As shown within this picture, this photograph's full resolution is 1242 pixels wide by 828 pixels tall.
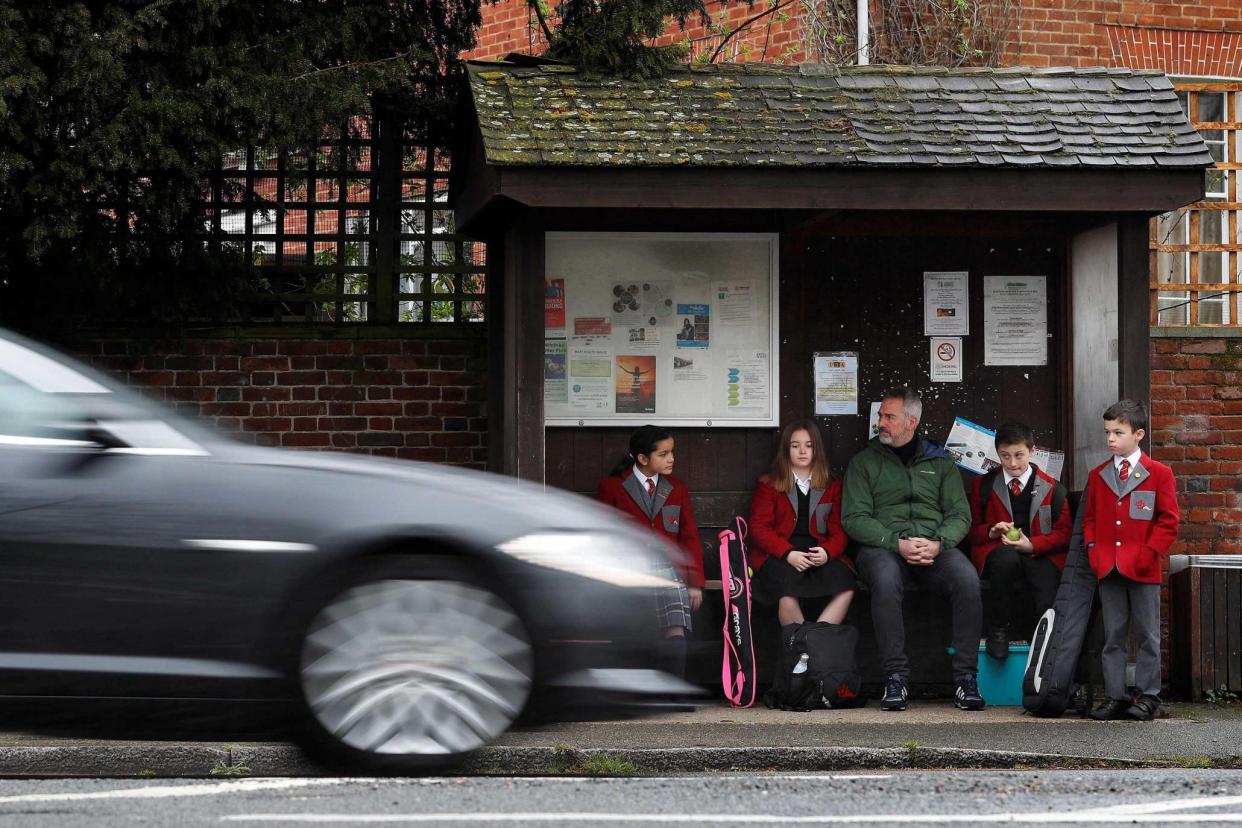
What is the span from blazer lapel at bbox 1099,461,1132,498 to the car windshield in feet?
16.0

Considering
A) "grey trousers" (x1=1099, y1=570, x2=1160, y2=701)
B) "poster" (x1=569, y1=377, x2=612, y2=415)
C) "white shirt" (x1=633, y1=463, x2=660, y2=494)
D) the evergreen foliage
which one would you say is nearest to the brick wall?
the evergreen foliage

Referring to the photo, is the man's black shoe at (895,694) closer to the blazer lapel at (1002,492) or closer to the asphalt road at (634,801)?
the blazer lapel at (1002,492)

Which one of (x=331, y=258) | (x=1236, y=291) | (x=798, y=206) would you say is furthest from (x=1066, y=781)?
(x=331, y=258)

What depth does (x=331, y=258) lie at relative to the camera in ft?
32.9

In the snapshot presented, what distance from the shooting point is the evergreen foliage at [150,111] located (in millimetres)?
8258

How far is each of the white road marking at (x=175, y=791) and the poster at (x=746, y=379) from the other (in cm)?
417

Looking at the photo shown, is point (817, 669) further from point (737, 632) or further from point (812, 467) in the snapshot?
point (812, 467)

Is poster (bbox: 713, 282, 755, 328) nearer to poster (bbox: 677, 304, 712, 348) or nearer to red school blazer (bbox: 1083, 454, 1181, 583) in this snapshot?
poster (bbox: 677, 304, 712, 348)

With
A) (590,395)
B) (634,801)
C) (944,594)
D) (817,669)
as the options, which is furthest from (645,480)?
(634,801)

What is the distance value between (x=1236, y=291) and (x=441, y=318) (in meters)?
4.93

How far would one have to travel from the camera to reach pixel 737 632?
893 cm

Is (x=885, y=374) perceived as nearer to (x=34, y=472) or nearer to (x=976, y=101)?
(x=976, y=101)

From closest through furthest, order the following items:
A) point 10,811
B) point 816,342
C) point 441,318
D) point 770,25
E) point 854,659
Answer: point 10,811
point 854,659
point 816,342
point 441,318
point 770,25

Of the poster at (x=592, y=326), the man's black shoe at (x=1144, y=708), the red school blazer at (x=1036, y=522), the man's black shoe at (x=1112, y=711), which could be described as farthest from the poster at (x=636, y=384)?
the man's black shoe at (x=1144, y=708)
